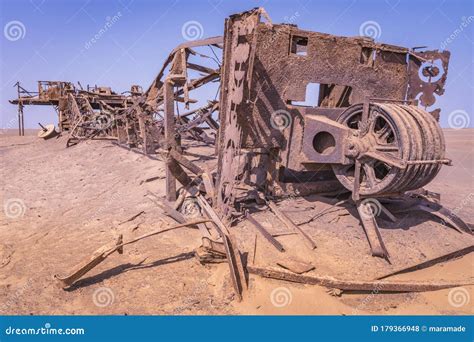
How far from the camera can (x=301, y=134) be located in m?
7.25

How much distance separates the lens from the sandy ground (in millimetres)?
4770

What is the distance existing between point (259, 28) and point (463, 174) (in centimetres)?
1410

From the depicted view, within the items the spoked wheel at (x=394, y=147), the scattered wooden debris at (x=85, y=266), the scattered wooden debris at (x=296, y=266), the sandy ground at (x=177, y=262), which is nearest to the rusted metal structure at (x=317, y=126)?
the spoked wheel at (x=394, y=147)

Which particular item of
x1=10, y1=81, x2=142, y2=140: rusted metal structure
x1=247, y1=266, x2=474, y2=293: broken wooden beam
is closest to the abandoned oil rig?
x1=247, y1=266, x2=474, y2=293: broken wooden beam

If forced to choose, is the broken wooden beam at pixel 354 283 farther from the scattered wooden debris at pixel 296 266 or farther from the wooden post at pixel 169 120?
the wooden post at pixel 169 120

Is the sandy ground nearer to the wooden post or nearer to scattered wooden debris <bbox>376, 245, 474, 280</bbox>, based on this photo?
scattered wooden debris <bbox>376, 245, 474, 280</bbox>

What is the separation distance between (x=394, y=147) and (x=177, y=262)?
377 centimetres

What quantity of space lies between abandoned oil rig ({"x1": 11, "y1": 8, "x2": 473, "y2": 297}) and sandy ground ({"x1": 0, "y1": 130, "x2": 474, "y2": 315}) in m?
0.21

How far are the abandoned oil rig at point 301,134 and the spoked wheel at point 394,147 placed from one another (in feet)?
0.06

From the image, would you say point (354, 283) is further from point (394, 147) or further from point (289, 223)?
point (394, 147)

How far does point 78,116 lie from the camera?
65.6ft

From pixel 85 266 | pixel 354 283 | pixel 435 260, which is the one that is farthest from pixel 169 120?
pixel 435 260

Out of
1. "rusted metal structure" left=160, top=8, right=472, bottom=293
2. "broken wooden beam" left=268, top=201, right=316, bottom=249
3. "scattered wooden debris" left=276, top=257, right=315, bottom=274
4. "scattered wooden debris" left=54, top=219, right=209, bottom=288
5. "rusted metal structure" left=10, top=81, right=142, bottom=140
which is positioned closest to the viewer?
"scattered wooden debris" left=54, top=219, right=209, bottom=288

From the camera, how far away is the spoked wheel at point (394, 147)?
17.7ft
